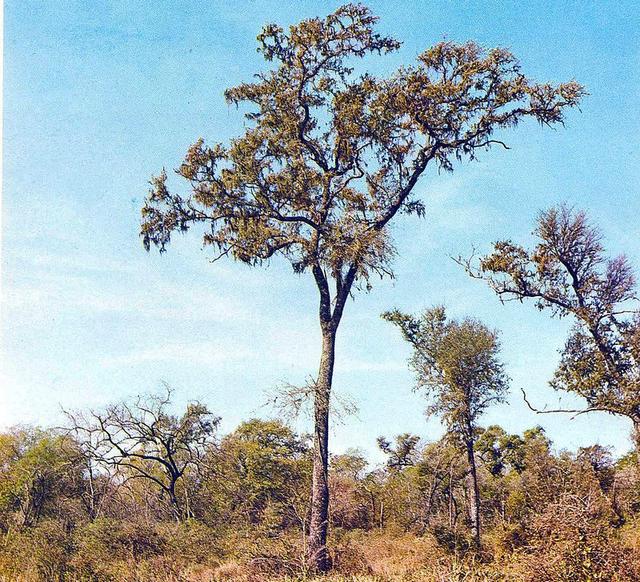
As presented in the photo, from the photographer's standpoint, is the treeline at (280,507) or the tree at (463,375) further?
the tree at (463,375)

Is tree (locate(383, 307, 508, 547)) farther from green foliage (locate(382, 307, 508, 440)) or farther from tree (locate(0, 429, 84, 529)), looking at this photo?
tree (locate(0, 429, 84, 529))

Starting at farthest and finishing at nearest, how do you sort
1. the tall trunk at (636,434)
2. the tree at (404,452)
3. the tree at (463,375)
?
the tree at (404,452) → the tree at (463,375) → the tall trunk at (636,434)

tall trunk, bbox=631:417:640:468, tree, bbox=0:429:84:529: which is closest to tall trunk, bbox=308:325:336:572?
tall trunk, bbox=631:417:640:468

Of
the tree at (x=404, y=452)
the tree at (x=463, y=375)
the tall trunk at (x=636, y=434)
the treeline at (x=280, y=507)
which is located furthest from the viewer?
the tree at (x=404, y=452)

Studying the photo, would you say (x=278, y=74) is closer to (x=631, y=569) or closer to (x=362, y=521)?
(x=631, y=569)

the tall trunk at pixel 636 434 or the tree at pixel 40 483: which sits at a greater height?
the tall trunk at pixel 636 434

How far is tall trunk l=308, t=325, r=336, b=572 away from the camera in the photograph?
14.3 metres

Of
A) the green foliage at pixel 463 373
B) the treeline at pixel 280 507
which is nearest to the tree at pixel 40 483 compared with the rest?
the treeline at pixel 280 507

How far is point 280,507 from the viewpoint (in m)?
22.4

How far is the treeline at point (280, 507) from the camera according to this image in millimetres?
11703

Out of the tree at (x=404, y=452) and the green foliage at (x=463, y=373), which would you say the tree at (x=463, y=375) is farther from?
the tree at (x=404, y=452)

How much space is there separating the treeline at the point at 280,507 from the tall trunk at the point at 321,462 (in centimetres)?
53

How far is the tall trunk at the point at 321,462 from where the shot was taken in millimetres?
14289

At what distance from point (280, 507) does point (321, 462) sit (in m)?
8.25
